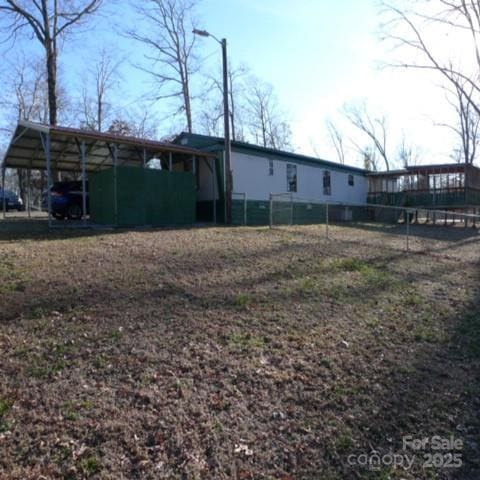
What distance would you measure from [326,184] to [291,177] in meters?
3.36

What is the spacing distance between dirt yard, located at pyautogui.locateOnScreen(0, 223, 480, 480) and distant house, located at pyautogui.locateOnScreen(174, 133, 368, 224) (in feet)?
31.4

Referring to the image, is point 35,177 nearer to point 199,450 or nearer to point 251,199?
point 251,199

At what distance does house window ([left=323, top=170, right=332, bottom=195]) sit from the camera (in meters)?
23.6

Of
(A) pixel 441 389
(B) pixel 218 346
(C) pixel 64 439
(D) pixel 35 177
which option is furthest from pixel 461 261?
(D) pixel 35 177

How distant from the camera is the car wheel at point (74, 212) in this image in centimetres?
1711

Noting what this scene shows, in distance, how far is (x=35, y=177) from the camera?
37.9 metres

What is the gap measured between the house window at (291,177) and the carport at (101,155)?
4599 mm

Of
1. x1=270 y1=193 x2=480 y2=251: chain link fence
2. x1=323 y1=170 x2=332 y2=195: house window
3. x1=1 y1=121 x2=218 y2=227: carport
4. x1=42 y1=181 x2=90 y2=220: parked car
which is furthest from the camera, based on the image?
x1=323 y1=170 x2=332 y2=195: house window

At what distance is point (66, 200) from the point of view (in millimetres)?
16891

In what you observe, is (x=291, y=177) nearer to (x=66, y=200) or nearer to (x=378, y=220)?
(x=378, y=220)

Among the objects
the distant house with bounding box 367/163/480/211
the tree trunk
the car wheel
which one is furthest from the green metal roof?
the tree trunk

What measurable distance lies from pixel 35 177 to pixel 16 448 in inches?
1536

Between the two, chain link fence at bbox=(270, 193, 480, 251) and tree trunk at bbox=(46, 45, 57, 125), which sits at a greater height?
tree trunk at bbox=(46, 45, 57, 125)

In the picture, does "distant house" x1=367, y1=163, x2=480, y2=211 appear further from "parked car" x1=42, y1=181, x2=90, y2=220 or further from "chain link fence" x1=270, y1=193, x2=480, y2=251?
"parked car" x1=42, y1=181, x2=90, y2=220
